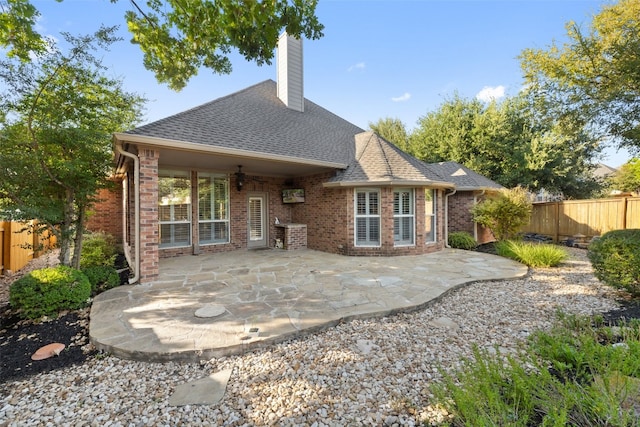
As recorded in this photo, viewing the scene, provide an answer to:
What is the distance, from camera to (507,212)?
9070 mm

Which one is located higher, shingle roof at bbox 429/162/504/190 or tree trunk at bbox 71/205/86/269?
shingle roof at bbox 429/162/504/190

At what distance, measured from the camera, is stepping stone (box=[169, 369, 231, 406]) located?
2209mm

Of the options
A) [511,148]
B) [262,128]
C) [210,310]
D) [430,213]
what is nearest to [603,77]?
[430,213]

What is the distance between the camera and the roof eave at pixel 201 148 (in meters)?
5.20

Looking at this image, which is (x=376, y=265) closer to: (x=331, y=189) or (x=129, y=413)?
(x=331, y=189)

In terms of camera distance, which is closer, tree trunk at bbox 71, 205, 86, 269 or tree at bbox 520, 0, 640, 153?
tree at bbox 520, 0, 640, 153

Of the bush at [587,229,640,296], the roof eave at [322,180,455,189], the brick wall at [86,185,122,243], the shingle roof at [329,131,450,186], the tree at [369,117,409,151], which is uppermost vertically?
the tree at [369,117,409,151]

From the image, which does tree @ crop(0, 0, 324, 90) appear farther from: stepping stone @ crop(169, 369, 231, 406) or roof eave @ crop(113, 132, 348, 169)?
stepping stone @ crop(169, 369, 231, 406)

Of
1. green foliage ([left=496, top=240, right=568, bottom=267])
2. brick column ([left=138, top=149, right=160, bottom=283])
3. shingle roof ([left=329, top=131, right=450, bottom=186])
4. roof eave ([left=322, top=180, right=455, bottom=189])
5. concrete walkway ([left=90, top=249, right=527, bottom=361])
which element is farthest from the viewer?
shingle roof ([left=329, top=131, right=450, bottom=186])

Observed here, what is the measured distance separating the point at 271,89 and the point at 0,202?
9093mm

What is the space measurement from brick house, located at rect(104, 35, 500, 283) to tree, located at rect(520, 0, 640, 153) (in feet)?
12.2

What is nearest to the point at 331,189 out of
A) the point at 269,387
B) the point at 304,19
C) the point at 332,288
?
the point at 332,288

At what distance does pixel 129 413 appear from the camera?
209 cm

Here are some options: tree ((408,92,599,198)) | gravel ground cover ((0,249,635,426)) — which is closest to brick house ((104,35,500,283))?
gravel ground cover ((0,249,635,426))
